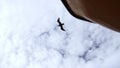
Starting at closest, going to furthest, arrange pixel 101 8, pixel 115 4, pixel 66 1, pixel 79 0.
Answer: pixel 115 4
pixel 101 8
pixel 79 0
pixel 66 1

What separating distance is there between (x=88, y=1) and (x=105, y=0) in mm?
378

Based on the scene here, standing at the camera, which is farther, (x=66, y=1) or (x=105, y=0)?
(x=66, y=1)

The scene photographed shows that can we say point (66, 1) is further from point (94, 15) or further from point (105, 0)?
point (105, 0)

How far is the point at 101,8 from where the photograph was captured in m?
4.42

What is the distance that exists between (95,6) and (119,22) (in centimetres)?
52

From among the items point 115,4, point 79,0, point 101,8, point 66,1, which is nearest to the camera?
point 115,4

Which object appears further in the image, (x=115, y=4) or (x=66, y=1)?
(x=66, y=1)

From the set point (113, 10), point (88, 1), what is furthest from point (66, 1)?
point (113, 10)

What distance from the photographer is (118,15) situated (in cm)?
430

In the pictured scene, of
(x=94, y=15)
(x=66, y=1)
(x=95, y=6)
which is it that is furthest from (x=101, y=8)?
(x=66, y=1)

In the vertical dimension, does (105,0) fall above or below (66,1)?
above

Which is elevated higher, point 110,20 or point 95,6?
point 95,6

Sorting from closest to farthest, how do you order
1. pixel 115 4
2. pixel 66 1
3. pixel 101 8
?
pixel 115 4 < pixel 101 8 < pixel 66 1

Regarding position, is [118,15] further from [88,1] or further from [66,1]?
[66,1]
